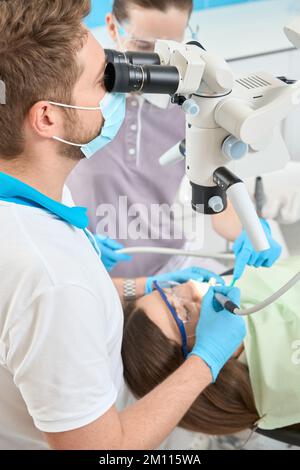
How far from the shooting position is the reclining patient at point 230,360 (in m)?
1.29

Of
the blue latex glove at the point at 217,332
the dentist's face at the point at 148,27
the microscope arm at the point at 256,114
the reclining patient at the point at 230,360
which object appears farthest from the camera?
the dentist's face at the point at 148,27

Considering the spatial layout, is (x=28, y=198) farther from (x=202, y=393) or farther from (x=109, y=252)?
(x=202, y=393)

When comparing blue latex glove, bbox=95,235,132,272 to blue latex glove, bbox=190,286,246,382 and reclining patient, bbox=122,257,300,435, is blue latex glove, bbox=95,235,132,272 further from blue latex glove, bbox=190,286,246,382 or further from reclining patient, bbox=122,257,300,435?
blue latex glove, bbox=190,286,246,382

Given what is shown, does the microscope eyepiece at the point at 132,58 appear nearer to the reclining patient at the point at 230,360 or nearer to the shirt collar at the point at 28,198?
the shirt collar at the point at 28,198

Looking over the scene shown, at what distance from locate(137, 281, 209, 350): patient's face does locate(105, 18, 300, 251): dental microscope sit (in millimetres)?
548

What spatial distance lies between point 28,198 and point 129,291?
69 cm

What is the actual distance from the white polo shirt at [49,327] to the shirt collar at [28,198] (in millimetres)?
20

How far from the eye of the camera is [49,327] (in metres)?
0.85

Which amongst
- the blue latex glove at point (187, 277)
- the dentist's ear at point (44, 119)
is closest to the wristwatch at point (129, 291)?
the blue latex glove at point (187, 277)

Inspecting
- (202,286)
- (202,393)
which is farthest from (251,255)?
(202,393)

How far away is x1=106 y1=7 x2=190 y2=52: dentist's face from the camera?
55.7 inches

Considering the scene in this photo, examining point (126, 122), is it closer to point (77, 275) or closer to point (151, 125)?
point (151, 125)

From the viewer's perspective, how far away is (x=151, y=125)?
174 centimetres

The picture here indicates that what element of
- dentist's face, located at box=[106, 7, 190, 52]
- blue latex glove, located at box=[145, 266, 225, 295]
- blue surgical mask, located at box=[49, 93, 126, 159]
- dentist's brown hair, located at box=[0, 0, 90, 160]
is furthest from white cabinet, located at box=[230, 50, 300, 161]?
dentist's brown hair, located at box=[0, 0, 90, 160]
